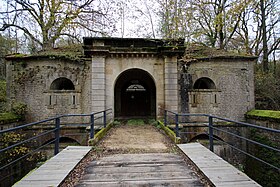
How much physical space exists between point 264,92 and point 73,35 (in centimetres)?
1480

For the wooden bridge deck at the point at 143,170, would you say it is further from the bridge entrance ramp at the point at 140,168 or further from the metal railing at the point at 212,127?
the metal railing at the point at 212,127

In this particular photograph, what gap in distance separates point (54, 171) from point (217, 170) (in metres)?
2.94

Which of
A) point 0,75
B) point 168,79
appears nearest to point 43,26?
point 0,75

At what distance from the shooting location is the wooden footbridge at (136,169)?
292 centimetres

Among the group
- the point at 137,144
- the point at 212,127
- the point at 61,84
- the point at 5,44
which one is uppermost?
the point at 5,44

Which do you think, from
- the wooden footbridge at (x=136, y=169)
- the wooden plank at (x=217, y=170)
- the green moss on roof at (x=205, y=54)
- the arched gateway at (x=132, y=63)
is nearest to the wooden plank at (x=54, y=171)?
the wooden footbridge at (x=136, y=169)

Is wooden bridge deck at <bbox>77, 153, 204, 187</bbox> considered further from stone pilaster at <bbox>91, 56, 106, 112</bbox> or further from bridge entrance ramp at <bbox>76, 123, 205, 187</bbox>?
stone pilaster at <bbox>91, 56, 106, 112</bbox>

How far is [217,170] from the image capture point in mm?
3236

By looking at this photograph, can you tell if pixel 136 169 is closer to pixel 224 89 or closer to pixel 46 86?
pixel 46 86

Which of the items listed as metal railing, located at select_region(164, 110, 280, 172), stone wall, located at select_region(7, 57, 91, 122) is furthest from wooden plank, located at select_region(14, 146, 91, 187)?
stone wall, located at select_region(7, 57, 91, 122)

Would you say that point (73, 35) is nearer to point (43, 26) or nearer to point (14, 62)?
point (43, 26)

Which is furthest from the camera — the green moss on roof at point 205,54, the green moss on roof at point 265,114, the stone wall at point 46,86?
the green moss on roof at point 205,54

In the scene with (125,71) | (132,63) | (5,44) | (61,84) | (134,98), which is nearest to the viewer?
(132,63)

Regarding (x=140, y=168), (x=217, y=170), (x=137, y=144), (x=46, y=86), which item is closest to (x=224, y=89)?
(x=137, y=144)
